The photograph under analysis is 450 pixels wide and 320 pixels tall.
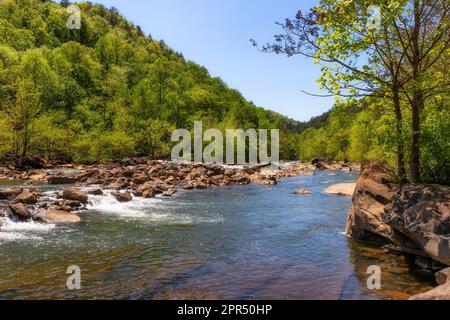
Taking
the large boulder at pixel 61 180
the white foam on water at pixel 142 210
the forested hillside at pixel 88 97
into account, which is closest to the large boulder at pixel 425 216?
the white foam on water at pixel 142 210

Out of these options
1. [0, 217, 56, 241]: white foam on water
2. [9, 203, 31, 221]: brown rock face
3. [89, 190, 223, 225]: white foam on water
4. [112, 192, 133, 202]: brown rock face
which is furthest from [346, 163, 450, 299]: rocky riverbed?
[112, 192, 133, 202]: brown rock face

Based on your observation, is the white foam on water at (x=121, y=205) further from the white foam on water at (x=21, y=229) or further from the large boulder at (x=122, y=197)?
the white foam on water at (x=21, y=229)

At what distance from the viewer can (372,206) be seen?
15.1 metres

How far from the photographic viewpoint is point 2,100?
→ 71.6 metres

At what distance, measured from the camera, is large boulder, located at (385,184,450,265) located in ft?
35.9

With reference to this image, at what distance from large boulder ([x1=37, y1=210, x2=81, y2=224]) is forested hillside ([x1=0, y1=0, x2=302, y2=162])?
114 feet

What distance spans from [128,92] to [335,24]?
101992 millimetres

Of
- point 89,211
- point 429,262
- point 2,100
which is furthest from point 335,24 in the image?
point 2,100

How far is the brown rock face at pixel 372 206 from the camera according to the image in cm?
1478

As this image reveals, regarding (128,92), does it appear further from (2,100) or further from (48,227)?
(48,227)

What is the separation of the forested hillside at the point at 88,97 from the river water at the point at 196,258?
3866 cm

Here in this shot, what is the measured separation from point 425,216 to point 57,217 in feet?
53.1

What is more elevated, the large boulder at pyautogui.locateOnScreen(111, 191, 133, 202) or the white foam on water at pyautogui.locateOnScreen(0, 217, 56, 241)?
the large boulder at pyautogui.locateOnScreen(111, 191, 133, 202)

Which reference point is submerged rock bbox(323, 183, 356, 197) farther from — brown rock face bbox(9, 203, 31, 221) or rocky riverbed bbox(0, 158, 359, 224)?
brown rock face bbox(9, 203, 31, 221)
